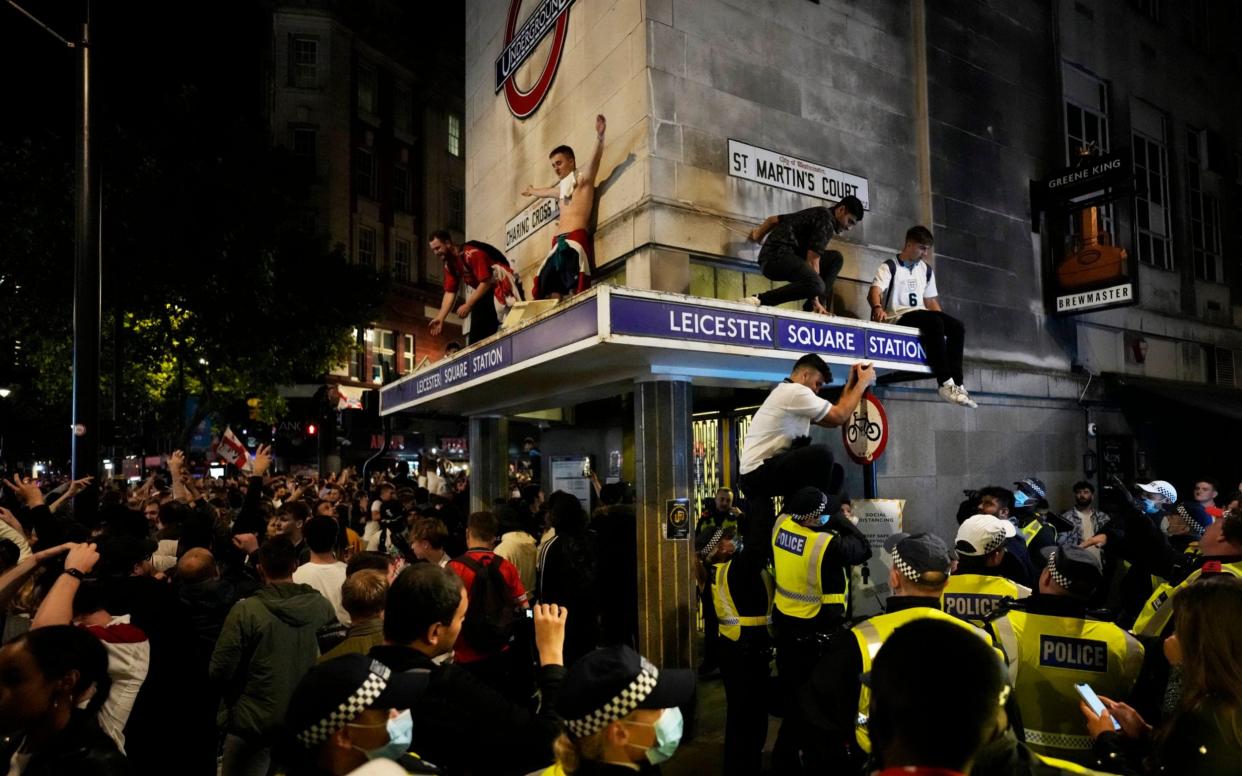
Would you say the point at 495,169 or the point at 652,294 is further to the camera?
the point at 495,169

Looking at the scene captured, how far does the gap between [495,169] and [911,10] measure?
6529mm

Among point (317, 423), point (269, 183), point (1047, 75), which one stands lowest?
point (317, 423)

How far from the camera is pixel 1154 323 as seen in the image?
44.4 ft

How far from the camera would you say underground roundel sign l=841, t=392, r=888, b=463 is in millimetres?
7652

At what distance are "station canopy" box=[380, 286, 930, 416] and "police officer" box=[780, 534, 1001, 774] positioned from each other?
2607 millimetres

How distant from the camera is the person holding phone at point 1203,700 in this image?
2.29 m

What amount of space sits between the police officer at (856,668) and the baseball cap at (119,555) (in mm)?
3677

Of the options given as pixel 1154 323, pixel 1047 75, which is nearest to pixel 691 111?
pixel 1047 75

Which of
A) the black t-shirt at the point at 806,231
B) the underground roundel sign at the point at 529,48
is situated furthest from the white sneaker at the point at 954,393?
the underground roundel sign at the point at 529,48

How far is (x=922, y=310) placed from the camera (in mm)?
8094

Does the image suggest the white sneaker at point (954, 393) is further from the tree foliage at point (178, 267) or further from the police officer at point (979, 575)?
the tree foliage at point (178, 267)

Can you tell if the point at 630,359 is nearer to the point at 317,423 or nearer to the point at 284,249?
the point at 317,423

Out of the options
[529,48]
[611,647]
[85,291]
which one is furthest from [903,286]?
[85,291]

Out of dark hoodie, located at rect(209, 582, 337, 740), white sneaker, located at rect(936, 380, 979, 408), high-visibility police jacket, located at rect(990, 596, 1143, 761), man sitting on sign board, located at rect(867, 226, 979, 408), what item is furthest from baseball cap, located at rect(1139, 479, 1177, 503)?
dark hoodie, located at rect(209, 582, 337, 740)
